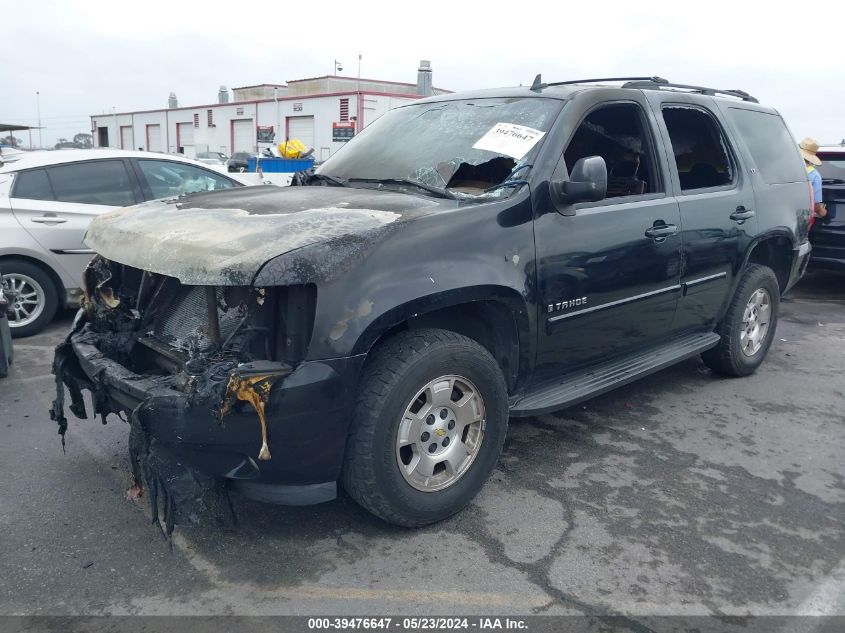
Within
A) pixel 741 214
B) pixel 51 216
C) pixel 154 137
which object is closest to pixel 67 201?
pixel 51 216

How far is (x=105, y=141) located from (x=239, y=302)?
57.5 meters

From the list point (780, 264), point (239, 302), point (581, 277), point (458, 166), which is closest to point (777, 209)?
point (780, 264)

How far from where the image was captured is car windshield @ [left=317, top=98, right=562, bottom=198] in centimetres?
354

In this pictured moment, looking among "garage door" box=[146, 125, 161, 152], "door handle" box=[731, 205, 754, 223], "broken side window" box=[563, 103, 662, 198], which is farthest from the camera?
"garage door" box=[146, 125, 161, 152]

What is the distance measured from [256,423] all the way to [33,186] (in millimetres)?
4748

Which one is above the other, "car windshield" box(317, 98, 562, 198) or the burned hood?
"car windshield" box(317, 98, 562, 198)

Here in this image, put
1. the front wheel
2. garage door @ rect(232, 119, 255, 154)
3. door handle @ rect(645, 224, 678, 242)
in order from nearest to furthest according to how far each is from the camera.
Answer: the front wheel
door handle @ rect(645, 224, 678, 242)
garage door @ rect(232, 119, 255, 154)

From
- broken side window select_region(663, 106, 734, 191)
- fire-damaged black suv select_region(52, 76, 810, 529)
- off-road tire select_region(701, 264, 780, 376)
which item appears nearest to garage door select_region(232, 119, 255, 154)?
broken side window select_region(663, 106, 734, 191)

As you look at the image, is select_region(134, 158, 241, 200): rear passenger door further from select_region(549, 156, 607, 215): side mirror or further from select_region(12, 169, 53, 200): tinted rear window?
select_region(549, 156, 607, 215): side mirror

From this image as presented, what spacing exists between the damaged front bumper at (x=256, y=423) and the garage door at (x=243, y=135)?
40705mm

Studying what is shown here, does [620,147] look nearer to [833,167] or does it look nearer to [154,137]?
[833,167]

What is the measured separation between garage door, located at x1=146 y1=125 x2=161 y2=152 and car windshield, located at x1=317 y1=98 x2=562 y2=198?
49.2 meters

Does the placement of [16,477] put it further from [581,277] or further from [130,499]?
[581,277]

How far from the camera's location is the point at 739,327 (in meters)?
5.05
